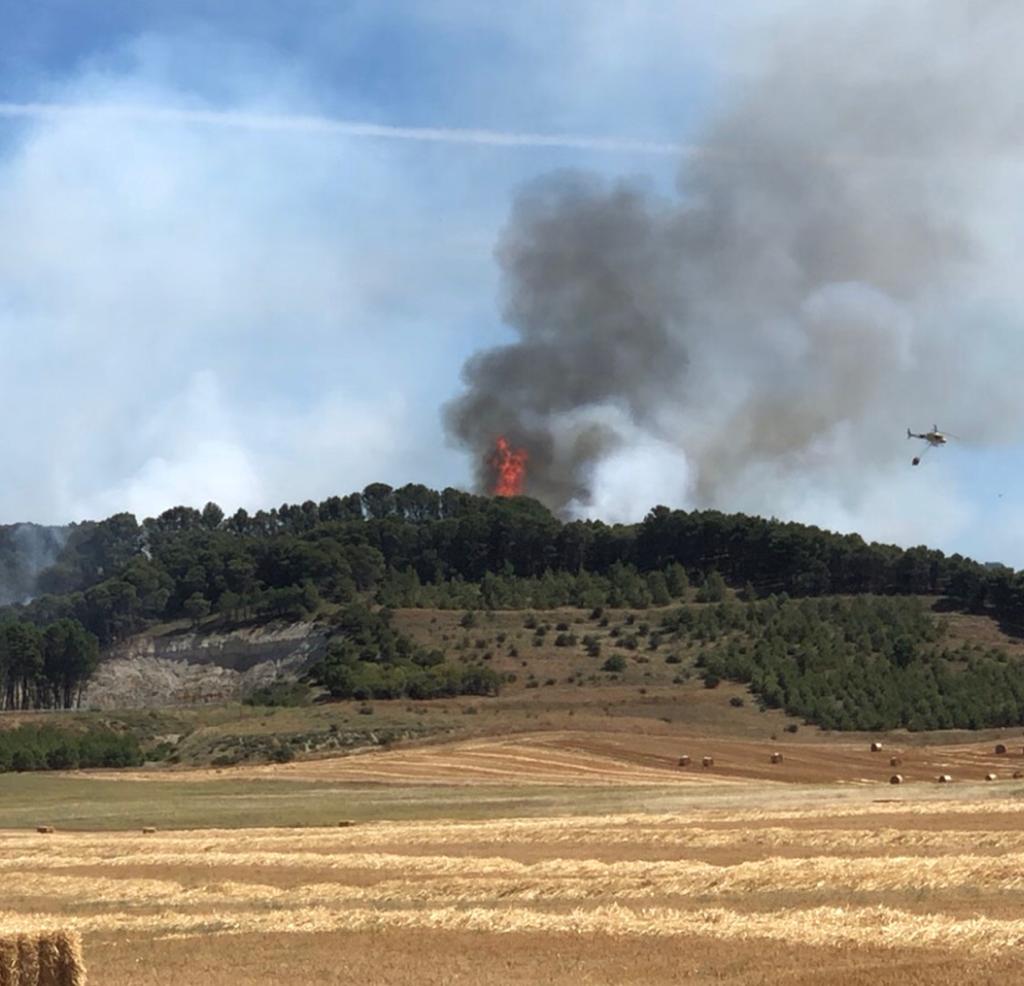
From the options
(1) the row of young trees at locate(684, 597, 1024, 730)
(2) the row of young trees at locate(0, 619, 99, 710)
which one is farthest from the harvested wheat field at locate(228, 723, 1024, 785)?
(2) the row of young trees at locate(0, 619, 99, 710)

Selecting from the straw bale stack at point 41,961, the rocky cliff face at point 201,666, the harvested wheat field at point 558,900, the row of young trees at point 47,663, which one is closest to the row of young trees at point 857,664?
the rocky cliff face at point 201,666

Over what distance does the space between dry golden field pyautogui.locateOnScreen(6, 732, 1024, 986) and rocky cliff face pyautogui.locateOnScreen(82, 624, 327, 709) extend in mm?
78276

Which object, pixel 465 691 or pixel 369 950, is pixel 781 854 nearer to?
pixel 369 950

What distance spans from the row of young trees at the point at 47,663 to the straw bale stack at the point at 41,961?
12838cm

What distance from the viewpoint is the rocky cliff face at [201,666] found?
139750mm

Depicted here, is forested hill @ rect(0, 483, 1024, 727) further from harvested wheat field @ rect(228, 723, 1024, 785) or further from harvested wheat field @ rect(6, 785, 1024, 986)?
harvested wheat field @ rect(6, 785, 1024, 986)

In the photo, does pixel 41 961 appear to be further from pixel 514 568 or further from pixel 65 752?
pixel 514 568

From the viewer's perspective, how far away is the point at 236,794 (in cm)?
7069

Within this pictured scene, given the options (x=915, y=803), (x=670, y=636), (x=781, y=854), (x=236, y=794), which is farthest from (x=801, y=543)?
(x=781, y=854)

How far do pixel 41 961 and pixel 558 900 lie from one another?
489 inches

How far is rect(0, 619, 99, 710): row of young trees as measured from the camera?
144m

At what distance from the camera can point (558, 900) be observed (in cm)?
3019

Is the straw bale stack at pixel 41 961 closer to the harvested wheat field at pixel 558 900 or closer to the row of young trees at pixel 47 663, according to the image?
the harvested wheat field at pixel 558 900

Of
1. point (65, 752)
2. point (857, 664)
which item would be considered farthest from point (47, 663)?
point (857, 664)
